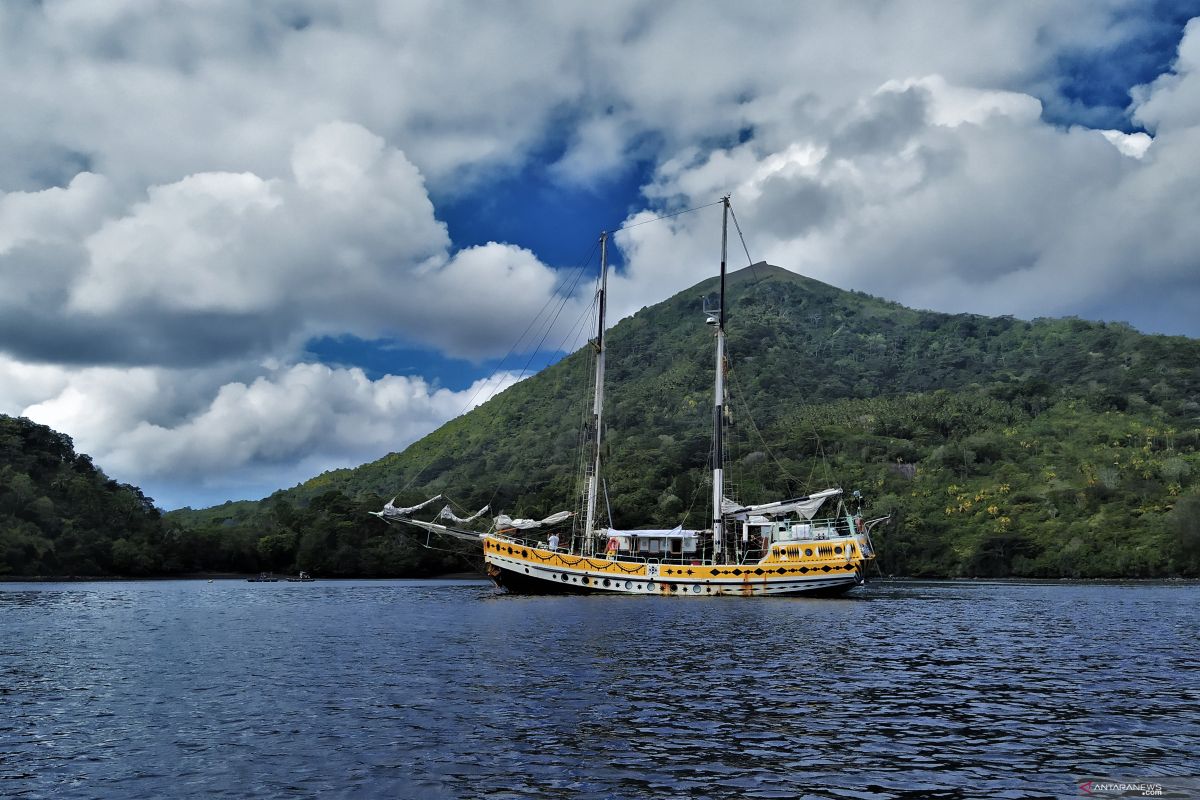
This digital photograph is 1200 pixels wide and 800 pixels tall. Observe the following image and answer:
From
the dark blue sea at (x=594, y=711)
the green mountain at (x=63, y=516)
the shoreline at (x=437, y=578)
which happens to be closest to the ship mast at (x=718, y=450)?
the dark blue sea at (x=594, y=711)

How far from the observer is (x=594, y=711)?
81.5ft

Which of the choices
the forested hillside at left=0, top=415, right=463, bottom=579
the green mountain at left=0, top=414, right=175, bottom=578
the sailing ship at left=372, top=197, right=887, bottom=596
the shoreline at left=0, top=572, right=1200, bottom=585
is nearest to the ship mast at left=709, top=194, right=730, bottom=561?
the sailing ship at left=372, top=197, right=887, bottom=596

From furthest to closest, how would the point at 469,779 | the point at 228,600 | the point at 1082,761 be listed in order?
1. the point at 228,600
2. the point at 1082,761
3. the point at 469,779

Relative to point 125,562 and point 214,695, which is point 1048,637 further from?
point 125,562

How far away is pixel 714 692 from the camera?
92.7 feet

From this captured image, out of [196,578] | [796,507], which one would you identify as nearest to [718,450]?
Answer: [796,507]

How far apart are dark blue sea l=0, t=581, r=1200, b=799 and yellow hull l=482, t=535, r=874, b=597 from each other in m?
28.5

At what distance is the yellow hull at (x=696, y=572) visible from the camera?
263 feet

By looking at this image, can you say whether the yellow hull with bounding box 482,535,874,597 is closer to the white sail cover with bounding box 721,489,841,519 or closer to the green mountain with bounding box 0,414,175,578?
the white sail cover with bounding box 721,489,841,519

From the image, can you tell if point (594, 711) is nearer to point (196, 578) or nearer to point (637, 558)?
point (637, 558)

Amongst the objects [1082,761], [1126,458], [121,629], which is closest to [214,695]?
[1082,761]

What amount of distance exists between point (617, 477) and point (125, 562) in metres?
94.1

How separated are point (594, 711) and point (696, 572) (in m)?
58.6

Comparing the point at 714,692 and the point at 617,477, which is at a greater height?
the point at 617,477
